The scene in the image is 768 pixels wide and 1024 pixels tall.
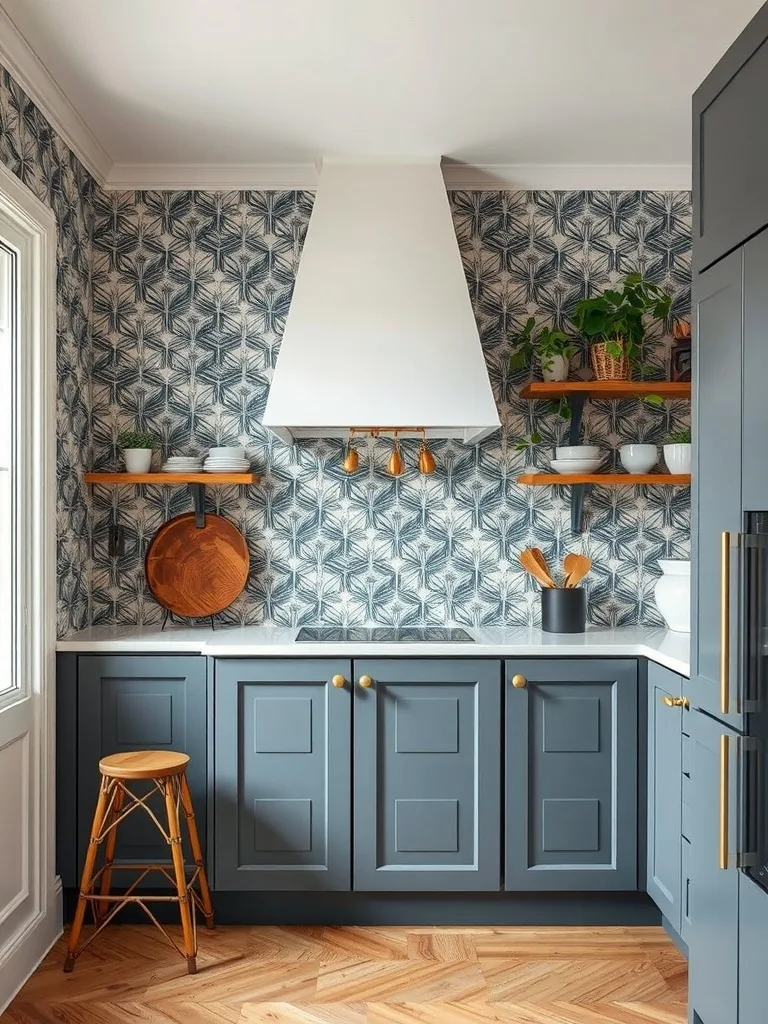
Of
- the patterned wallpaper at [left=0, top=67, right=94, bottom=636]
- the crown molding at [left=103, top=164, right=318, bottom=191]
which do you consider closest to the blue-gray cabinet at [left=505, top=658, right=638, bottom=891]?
the patterned wallpaper at [left=0, top=67, right=94, bottom=636]

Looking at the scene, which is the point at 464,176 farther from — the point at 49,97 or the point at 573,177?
the point at 49,97

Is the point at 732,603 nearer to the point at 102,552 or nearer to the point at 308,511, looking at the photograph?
the point at 308,511

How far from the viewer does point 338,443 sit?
3.35 meters

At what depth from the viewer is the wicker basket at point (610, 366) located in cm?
310

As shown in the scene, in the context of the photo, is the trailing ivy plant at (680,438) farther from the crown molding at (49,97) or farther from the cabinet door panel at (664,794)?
the crown molding at (49,97)

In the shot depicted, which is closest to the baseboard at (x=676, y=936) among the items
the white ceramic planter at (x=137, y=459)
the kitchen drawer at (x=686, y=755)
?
the kitchen drawer at (x=686, y=755)

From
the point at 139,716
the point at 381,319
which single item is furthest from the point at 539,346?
the point at 139,716

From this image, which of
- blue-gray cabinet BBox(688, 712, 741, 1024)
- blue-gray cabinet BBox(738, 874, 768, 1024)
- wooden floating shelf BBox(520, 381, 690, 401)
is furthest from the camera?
wooden floating shelf BBox(520, 381, 690, 401)

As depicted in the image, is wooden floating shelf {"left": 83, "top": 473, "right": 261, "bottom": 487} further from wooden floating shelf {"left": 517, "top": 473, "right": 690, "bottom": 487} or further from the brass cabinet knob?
the brass cabinet knob

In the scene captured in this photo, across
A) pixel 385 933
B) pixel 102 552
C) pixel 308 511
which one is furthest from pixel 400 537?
pixel 385 933

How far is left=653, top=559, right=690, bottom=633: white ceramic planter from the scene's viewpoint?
308 cm

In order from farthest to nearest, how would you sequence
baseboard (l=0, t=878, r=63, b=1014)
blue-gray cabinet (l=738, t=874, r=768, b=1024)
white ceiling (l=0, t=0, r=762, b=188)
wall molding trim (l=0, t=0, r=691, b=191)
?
wall molding trim (l=0, t=0, r=691, b=191), baseboard (l=0, t=878, r=63, b=1014), white ceiling (l=0, t=0, r=762, b=188), blue-gray cabinet (l=738, t=874, r=768, b=1024)

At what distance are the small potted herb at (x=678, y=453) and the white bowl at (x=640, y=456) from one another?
48 mm

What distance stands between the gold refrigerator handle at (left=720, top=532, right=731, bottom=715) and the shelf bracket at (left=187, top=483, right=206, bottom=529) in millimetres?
2000
